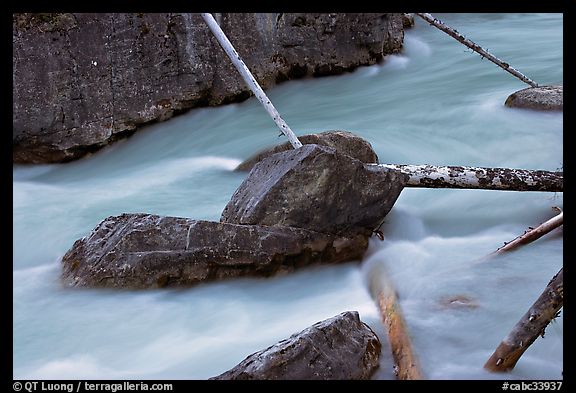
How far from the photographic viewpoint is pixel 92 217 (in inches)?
203

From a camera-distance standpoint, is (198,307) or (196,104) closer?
(198,307)

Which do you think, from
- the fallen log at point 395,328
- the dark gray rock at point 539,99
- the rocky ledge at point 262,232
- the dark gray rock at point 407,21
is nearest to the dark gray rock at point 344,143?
the rocky ledge at point 262,232

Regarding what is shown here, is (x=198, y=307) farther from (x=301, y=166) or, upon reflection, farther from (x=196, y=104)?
(x=196, y=104)

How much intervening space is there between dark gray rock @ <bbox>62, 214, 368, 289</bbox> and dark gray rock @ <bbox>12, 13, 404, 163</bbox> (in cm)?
263

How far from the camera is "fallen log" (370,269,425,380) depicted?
2895 mm

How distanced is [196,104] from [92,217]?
2.37 m

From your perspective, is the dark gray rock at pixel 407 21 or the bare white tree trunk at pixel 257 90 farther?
the dark gray rock at pixel 407 21

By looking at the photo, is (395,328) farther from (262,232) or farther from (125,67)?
(125,67)

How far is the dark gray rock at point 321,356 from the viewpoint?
2.54m

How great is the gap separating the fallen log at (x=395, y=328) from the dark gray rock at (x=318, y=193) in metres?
0.41

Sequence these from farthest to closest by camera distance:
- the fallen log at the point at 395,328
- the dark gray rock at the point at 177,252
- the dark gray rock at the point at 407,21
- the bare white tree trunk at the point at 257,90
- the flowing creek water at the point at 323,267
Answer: the dark gray rock at the point at 407,21, the bare white tree trunk at the point at 257,90, the dark gray rock at the point at 177,252, the flowing creek water at the point at 323,267, the fallen log at the point at 395,328

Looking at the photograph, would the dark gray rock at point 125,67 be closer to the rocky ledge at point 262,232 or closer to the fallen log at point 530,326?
the rocky ledge at point 262,232

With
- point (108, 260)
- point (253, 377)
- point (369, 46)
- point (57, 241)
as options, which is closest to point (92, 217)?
point (57, 241)

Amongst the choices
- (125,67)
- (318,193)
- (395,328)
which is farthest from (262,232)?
(125,67)
